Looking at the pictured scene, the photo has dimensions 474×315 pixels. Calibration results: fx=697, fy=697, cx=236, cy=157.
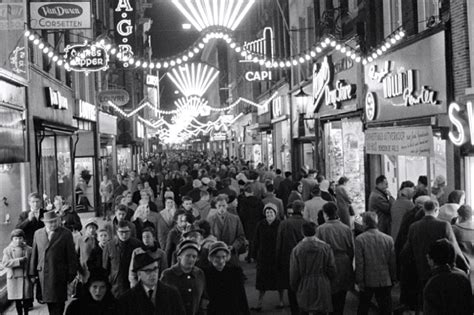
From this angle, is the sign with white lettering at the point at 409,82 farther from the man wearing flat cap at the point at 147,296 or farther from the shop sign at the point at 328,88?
the man wearing flat cap at the point at 147,296

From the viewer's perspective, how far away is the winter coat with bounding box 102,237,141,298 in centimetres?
884

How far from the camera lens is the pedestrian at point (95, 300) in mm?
5812

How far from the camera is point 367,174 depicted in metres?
19.7

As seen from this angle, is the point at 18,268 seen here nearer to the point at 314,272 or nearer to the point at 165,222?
the point at 165,222

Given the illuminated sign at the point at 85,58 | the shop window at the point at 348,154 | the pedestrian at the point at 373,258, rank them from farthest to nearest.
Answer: the shop window at the point at 348,154
the illuminated sign at the point at 85,58
the pedestrian at the point at 373,258

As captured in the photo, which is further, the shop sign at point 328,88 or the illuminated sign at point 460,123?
the shop sign at point 328,88

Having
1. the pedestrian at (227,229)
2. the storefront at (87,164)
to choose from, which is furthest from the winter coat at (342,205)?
the storefront at (87,164)

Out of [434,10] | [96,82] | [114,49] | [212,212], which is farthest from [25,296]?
[96,82]

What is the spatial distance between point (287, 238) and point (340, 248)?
115 centimetres

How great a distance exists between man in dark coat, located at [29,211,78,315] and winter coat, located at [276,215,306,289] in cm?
297

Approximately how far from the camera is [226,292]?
7.35 meters

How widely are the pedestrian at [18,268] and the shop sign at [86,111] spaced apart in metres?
16.1

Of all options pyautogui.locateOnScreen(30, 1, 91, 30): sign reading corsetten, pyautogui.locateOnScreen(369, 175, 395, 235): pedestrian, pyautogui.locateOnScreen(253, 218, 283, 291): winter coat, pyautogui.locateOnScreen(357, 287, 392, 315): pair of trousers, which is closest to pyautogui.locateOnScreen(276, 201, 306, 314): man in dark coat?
pyautogui.locateOnScreen(253, 218, 283, 291): winter coat

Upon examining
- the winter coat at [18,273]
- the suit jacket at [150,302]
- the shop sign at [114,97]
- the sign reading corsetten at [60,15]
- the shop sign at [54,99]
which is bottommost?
the winter coat at [18,273]
